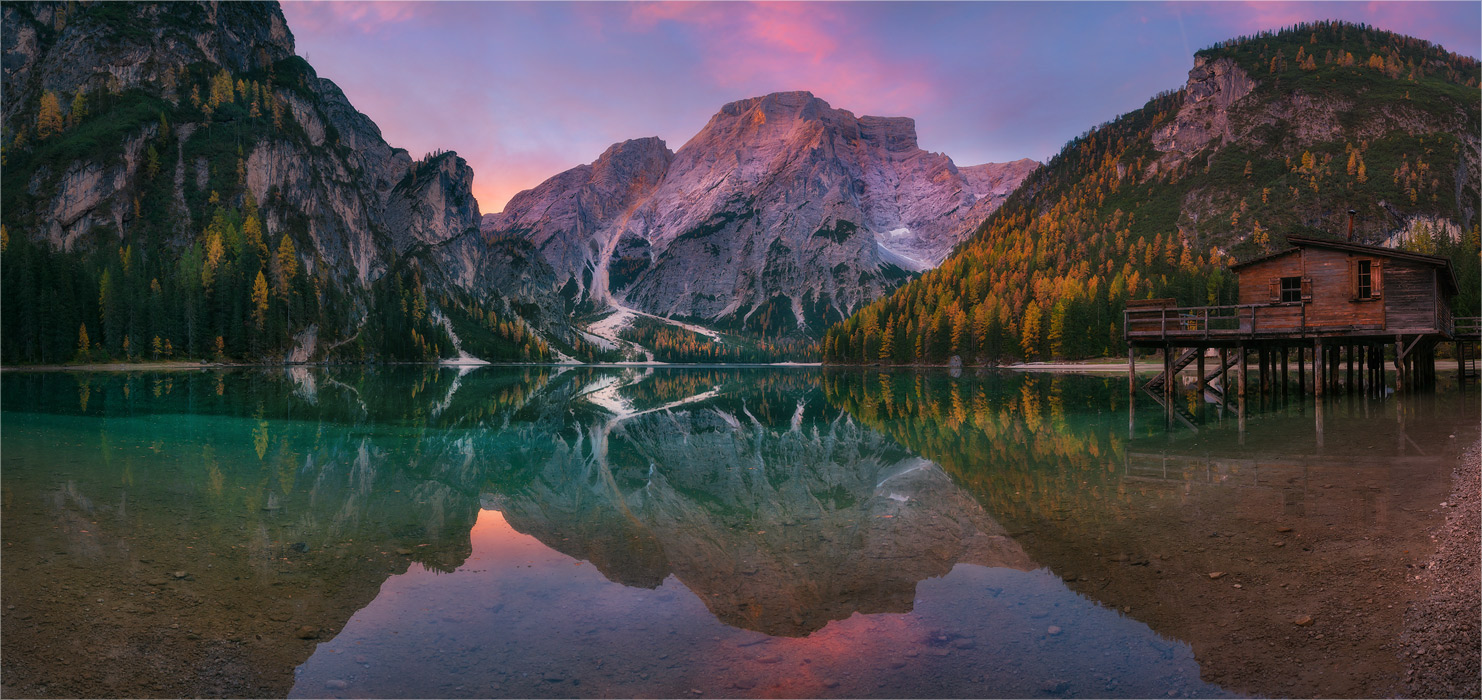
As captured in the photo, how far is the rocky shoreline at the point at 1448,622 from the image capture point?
689 cm

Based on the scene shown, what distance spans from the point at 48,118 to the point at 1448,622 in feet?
866

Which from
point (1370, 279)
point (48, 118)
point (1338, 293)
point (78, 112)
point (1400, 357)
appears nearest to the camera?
point (1370, 279)

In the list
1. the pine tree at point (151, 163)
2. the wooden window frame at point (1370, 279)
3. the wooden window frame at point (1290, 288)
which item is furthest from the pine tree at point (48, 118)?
the wooden window frame at point (1370, 279)

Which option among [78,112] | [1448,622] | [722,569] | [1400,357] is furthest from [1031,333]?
[78,112]

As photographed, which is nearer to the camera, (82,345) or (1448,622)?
(1448,622)

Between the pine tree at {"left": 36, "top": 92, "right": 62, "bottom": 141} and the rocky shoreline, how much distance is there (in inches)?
10273

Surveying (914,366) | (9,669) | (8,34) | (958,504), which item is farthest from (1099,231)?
(8,34)

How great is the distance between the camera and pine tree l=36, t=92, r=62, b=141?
178 metres

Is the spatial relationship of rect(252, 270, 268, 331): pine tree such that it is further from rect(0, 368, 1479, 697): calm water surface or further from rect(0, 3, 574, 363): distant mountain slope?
rect(0, 368, 1479, 697): calm water surface

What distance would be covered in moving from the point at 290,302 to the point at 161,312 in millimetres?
32546

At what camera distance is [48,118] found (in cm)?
17875

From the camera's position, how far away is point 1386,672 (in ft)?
23.6

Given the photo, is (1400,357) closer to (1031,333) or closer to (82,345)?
(1031,333)

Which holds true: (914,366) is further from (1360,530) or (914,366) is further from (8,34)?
(8,34)
